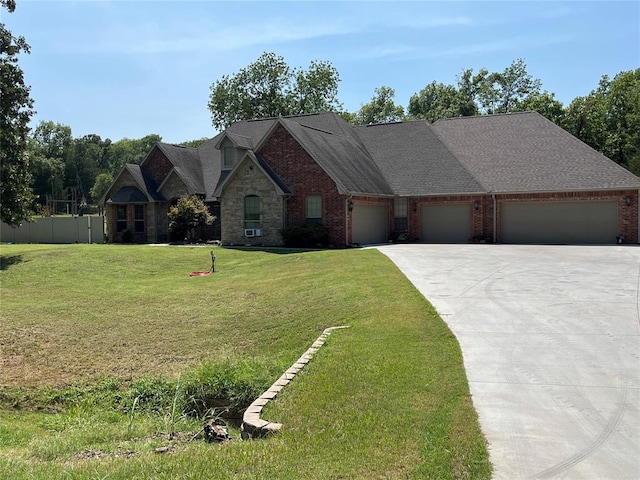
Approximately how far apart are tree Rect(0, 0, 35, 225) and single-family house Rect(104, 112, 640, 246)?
8.23 metres

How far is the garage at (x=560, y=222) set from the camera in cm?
2606

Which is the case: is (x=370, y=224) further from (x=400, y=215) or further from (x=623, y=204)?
(x=623, y=204)

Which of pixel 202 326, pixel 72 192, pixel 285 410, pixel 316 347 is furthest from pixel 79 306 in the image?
pixel 72 192

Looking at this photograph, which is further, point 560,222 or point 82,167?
point 82,167

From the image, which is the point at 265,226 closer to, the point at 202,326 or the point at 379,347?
the point at 202,326

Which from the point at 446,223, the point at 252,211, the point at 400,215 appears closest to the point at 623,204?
the point at 446,223

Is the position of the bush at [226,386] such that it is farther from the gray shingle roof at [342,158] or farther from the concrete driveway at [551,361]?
the gray shingle roof at [342,158]

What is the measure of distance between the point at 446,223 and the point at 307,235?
7.69 meters

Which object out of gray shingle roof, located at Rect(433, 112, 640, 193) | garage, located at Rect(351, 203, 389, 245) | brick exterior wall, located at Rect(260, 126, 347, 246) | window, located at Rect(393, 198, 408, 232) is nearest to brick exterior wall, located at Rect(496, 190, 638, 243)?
gray shingle roof, located at Rect(433, 112, 640, 193)

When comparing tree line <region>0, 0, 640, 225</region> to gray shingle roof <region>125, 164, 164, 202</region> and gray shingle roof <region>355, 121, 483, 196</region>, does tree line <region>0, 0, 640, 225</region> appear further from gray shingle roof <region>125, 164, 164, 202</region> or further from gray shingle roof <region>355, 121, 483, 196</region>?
gray shingle roof <region>355, 121, 483, 196</region>

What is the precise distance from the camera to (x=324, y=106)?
5622cm

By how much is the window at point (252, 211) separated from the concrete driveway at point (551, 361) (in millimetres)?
12984

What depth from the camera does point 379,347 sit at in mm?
8438

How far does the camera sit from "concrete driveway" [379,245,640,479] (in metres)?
4.85
